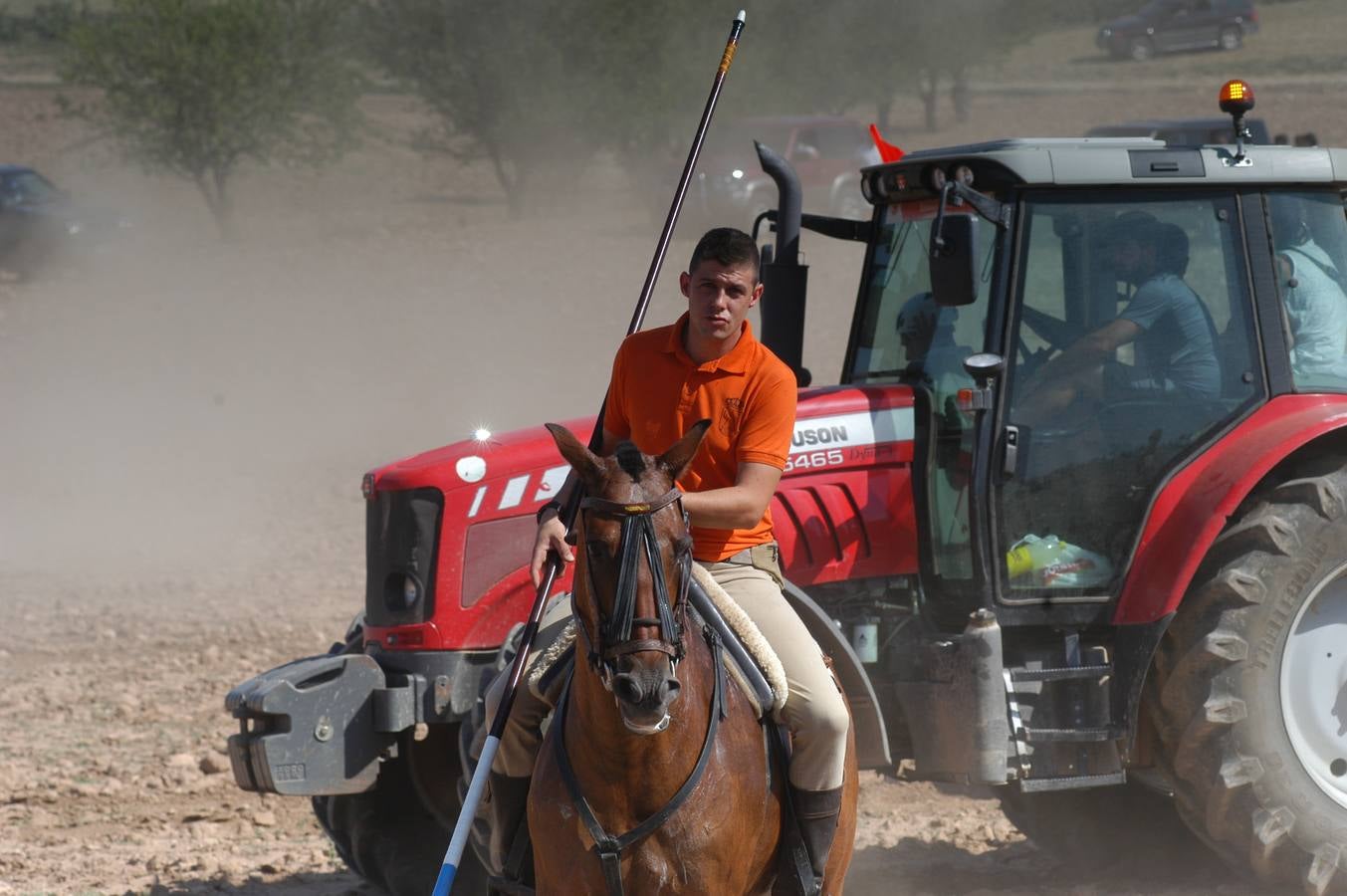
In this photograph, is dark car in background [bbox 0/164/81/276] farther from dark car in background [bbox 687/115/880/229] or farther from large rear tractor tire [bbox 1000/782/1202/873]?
large rear tractor tire [bbox 1000/782/1202/873]

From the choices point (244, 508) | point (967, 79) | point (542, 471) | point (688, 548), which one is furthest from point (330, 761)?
point (967, 79)

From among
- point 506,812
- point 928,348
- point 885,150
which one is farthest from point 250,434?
point 506,812

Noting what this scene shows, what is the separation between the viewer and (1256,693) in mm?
6297

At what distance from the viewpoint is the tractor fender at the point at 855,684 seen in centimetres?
584

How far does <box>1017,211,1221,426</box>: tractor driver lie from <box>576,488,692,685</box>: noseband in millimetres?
2880

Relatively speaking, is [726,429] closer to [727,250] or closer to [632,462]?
[727,250]

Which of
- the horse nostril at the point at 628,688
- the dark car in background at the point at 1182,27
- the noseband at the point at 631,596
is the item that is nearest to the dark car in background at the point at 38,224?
the noseband at the point at 631,596

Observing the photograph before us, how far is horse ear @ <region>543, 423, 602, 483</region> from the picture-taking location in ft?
12.7

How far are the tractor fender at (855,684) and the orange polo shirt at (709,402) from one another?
112 centimetres

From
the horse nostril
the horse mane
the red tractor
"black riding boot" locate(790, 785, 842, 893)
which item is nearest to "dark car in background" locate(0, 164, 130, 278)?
the red tractor

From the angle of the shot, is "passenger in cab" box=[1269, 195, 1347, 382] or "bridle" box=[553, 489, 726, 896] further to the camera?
"passenger in cab" box=[1269, 195, 1347, 382]

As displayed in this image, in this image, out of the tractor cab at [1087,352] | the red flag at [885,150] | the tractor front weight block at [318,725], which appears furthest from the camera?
the red flag at [885,150]

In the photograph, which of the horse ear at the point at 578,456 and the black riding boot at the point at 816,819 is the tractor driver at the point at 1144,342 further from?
the horse ear at the point at 578,456

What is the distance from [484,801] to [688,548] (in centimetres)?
198
